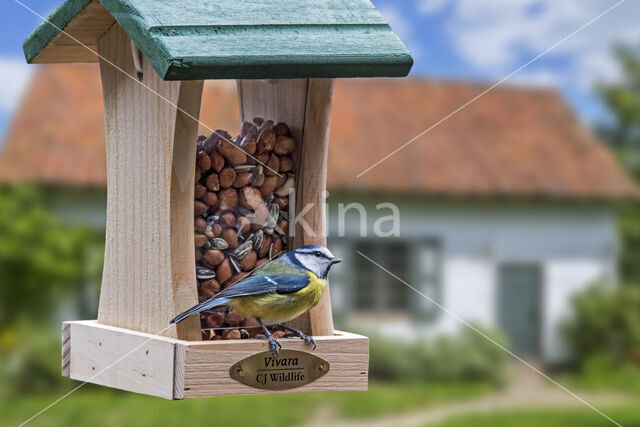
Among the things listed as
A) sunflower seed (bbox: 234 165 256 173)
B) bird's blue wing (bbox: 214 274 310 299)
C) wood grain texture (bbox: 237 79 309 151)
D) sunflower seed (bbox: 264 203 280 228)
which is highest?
wood grain texture (bbox: 237 79 309 151)

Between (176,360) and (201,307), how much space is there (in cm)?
20

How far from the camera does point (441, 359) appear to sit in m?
12.1

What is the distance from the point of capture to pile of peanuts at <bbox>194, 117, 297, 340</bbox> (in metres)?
3.23

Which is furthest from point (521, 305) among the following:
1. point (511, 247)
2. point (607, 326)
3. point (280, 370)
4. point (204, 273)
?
point (204, 273)

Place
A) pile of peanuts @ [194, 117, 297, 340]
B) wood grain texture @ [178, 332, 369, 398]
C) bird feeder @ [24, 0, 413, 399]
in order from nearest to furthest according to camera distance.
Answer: bird feeder @ [24, 0, 413, 399] → wood grain texture @ [178, 332, 369, 398] → pile of peanuts @ [194, 117, 297, 340]

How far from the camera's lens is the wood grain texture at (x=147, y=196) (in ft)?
10.2

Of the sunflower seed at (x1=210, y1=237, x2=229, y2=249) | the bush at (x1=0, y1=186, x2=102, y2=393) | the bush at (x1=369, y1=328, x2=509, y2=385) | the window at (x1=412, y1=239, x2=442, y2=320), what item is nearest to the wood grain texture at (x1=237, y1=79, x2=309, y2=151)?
the sunflower seed at (x1=210, y1=237, x2=229, y2=249)

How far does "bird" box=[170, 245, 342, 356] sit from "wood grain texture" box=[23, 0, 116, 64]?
1.15 m

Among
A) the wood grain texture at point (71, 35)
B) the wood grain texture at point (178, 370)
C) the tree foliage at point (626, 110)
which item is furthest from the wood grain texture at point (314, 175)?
the tree foliage at point (626, 110)

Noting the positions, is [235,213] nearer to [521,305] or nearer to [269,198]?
[269,198]

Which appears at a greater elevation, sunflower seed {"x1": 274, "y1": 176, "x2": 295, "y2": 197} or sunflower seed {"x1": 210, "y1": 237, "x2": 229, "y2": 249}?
sunflower seed {"x1": 274, "y1": 176, "x2": 295, "y2": 197}

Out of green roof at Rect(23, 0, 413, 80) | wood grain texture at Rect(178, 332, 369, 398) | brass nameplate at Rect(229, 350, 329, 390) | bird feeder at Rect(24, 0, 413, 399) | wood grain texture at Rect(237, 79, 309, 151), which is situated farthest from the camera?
wood grain texture at Rect(237, 79, 309, 151)

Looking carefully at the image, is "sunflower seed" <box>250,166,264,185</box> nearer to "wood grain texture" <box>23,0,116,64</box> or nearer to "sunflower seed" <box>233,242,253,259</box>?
"sunflower seed" <box>233,242,253,259</box>

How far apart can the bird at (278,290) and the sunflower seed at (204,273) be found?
0.38 ft
